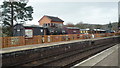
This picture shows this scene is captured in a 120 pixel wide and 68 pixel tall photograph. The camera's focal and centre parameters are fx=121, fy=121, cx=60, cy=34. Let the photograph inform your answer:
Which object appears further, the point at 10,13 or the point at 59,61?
the point at 10,13

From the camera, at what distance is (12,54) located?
10.2 meters

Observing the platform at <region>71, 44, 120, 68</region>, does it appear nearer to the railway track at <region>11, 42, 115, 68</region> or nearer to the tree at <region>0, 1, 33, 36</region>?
the railway track at <region>11, 42, 115, 68</region>

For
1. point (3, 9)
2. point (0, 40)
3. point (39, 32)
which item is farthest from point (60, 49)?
point (3, 9)

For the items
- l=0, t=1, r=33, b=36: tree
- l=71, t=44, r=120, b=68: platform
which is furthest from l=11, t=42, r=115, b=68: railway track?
l=0, t=1, r=33, b=36: tree

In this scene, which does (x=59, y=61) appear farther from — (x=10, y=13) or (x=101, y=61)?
(x=10, y=13)

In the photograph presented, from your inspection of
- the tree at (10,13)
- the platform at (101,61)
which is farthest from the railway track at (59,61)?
the tree at (10,13)

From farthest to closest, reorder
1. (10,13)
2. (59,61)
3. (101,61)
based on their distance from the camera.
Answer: (10,13) → (59,61) → (101,61)

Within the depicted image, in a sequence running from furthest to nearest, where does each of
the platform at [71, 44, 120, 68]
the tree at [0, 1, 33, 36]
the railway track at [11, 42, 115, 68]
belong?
1. the tree at [0, 1, 33, 36]
2. the railway track at [11, 42, 115, 68]
3. the platform at [71, 44, 120, 68]

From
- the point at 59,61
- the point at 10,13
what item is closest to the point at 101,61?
the point at 59,61

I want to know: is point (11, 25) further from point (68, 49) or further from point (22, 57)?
point (22, 57)

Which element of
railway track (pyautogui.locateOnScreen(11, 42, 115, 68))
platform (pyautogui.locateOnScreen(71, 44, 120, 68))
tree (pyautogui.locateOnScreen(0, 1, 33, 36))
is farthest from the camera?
tree (pyautogui.locateOnScreen(0, 1, 33, 36))

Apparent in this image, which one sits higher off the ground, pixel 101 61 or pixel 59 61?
pixel 101 61

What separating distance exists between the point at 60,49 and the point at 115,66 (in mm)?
9227

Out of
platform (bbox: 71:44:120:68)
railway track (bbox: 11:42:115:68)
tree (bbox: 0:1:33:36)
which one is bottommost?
railway track (bbox: 11:42:115:68)
